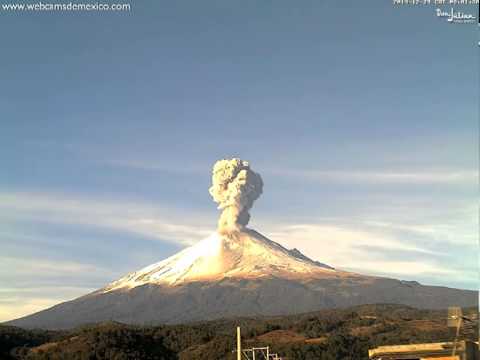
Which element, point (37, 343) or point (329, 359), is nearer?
point (329, 359)

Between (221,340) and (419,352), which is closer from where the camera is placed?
(419,352)

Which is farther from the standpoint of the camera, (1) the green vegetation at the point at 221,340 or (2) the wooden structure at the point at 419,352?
(1) the green vegetation at the point at 221,340

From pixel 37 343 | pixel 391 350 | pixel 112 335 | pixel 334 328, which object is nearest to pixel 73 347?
pixel 112 335

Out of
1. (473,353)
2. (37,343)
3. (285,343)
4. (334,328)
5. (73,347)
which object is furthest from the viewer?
(334,328)

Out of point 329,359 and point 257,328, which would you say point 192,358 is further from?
point 257,328

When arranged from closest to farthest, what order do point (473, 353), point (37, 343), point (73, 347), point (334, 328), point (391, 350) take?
point (473, 353), point (391, 350), point (73, 347), point (37, 343), point (334, 328)

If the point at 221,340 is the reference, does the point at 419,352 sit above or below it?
above

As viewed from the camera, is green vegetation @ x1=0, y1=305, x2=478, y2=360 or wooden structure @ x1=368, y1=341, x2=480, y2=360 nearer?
wooden structure @ x1=368, y1=341, x2=480, y2=360
